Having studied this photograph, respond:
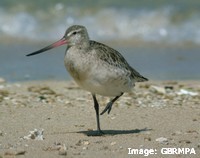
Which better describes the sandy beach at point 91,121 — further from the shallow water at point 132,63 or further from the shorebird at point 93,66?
the shallow water at point 132,63

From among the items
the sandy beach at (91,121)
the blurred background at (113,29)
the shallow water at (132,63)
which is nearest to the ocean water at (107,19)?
the blurred background at (113,29)

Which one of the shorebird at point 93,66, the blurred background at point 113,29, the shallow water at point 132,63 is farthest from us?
the blurred background at point 113,29

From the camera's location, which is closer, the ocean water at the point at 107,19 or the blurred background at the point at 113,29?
the blurred background at the point at 113,29

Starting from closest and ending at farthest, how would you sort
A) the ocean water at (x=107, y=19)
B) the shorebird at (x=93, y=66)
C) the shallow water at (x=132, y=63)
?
1. the shorebird at (x=93, y=66)
2. the shallow water at (x=132, y=63)
3. the ocean water at (x=107, y=19)

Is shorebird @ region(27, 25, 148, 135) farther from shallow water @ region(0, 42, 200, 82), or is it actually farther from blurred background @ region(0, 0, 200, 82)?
blurred background @ region(0, 0, 200, 82)

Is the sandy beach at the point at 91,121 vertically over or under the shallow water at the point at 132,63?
under

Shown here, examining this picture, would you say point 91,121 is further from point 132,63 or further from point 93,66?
point 132,63

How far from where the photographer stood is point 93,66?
8.95 metres

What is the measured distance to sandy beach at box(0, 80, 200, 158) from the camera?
26.9ft

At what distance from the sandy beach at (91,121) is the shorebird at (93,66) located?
0.62 meters

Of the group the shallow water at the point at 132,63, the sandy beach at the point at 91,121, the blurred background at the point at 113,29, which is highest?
the blurred background at the point at 113,29

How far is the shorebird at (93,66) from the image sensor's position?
894 centimetres

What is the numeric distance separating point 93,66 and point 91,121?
57.1 inches

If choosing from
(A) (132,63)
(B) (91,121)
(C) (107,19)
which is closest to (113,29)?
(C) (107,19)
